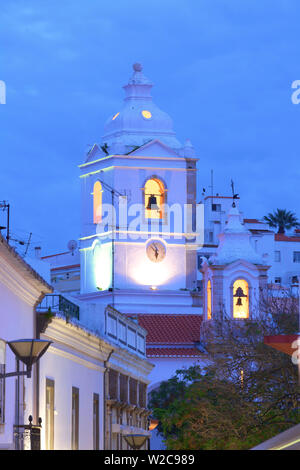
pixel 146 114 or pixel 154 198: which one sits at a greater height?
pixel 146 114

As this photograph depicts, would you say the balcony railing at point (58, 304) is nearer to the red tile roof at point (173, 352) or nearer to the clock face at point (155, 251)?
the red tile roof at point (173, 352)

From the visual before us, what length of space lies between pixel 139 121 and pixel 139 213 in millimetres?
6286

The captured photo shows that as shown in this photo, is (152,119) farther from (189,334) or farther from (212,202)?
(212,202)

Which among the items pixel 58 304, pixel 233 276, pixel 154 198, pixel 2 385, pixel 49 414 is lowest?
pixel 2 385

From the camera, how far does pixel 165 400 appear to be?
7012 centimetres

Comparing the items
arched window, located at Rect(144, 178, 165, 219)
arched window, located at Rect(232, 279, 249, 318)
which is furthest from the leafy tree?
arched window, located at Rect(144, 178, 165, 219)

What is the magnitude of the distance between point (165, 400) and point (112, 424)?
95.7 feet

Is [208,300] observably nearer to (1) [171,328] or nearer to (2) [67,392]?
(1) [171,328]

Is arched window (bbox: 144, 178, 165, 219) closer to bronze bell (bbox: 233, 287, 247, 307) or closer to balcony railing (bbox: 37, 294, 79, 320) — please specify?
bronze bell (bbox: 233, 287, 247, 307)

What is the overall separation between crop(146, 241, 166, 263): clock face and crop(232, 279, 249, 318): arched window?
911cm

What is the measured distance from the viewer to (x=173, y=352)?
79.0m

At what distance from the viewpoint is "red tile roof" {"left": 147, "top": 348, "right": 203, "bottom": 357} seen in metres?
78.2

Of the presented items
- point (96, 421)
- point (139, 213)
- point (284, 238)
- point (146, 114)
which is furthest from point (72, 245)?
point (96, 421)
